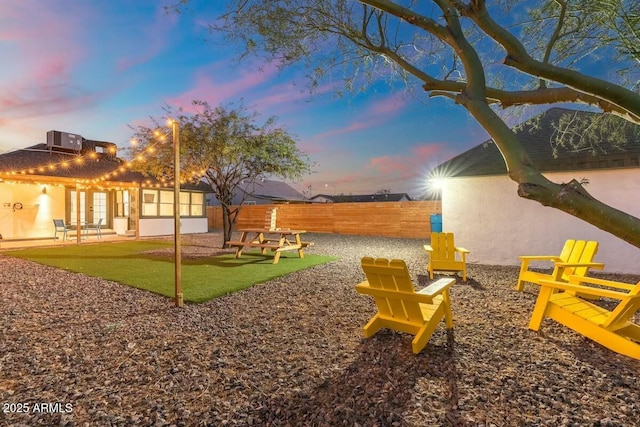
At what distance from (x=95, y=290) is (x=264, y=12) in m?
5.40

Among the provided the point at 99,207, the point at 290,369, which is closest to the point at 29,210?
the point at 99,207

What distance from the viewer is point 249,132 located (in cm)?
1022

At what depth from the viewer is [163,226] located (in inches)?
627

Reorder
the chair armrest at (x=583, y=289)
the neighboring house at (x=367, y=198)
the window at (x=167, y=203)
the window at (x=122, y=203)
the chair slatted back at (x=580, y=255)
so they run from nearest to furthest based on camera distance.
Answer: the chair armrest at (x=583, y=289), the chair slatted back at (x=580, y=255), the window at (x=167, y=203), the window at (x=122, y=203), the neighboring house at (x=367, y=198)

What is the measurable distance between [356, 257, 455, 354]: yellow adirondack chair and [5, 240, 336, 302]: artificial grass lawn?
2783 mm

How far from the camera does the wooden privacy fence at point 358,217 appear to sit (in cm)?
1490

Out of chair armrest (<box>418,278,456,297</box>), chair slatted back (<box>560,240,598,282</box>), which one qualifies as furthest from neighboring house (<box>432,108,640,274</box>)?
chair armrest (<box>418,278,456,297</box>)

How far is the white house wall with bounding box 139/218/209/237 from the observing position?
1512cm

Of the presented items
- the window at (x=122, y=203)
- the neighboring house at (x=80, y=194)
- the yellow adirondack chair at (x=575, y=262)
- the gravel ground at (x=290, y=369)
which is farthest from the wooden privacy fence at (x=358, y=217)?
the gravel ground at (x=290, y=369)

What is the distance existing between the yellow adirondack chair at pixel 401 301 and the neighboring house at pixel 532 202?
18.7ft

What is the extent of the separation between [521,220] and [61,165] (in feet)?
55.1

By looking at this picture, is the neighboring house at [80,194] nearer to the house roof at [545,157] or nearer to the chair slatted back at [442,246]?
the chair slatted back at [442,246]

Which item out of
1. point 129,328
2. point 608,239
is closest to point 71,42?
point 129,328

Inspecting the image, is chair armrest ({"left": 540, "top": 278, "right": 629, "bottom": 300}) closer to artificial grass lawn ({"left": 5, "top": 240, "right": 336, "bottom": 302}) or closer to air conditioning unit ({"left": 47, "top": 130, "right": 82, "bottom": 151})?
artificial grass lawn ({"left": 5, "top": 240, "right": 336, "bottom": 302})
